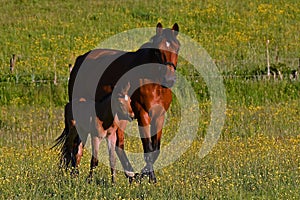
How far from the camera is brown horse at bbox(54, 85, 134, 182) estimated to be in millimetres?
8578

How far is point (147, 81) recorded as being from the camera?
9.89m

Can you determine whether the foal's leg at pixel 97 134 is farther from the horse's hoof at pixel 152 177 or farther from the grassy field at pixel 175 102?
the horse's hoof at pixel 152 177

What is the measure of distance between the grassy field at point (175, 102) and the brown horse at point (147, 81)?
1.62 feet

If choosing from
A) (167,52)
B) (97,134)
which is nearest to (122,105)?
→ (97,134)

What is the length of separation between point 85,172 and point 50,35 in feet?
82.6

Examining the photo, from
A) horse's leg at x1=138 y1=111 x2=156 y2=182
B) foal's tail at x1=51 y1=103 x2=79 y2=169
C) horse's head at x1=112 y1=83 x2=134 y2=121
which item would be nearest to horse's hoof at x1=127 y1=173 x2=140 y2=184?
horse's leg at x1=138 y1=111 x2=156 y2=182

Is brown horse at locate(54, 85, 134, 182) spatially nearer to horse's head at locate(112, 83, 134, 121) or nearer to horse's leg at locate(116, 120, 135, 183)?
horse's head at locate(112, 83, 134, 121)

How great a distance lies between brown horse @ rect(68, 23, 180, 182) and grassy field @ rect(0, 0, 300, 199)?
49 centimetres

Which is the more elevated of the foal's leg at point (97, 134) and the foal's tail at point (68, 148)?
the foal's leg at point (97, 134)

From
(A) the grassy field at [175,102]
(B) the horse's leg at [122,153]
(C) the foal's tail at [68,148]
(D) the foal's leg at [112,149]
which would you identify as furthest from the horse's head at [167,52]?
(C) the foal's tail at [68,148]

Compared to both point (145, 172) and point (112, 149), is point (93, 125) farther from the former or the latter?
point (145, 172)

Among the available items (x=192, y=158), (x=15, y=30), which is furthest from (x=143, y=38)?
(x=192, y=158)

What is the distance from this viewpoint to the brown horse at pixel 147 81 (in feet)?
31.0

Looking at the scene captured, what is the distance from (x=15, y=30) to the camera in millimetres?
34312
